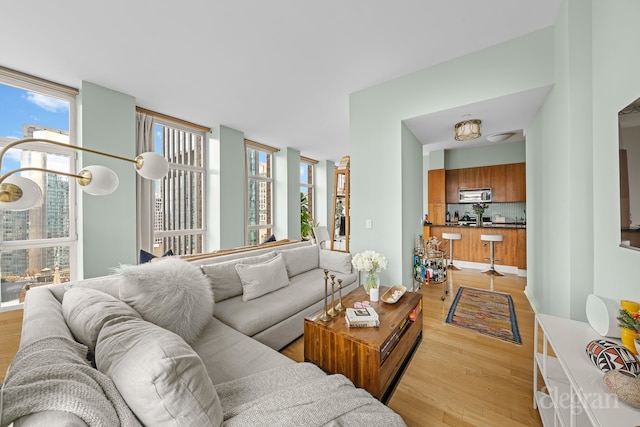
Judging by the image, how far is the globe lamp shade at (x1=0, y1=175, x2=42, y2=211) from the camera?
972mm

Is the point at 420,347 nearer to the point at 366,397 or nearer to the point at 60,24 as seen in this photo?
the point at 366,397

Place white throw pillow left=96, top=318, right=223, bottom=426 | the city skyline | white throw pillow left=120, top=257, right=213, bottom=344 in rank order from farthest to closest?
the city skyline < white throw pillow left=120, top=257, right=213, bottom=344 < white throw pillow left=96, top=318, right=223, bottom=426

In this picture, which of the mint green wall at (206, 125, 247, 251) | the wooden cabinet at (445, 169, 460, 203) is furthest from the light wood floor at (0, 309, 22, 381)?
the wooden cabinet at (445, 169, 460, 203)

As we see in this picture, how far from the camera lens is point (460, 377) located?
6.14 feet

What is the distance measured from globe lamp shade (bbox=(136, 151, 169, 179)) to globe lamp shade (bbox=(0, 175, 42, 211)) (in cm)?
42

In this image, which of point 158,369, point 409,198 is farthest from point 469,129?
point 158,369

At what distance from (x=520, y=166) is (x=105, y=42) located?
6996 millimetres

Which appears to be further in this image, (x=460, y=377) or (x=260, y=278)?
(x=260, y=278)

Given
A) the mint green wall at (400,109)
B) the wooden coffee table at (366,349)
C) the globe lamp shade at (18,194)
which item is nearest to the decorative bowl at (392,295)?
the wooden coffee table at (366,349)

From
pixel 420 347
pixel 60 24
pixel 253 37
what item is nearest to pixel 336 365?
pixel 420 347

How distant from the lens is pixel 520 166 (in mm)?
5172

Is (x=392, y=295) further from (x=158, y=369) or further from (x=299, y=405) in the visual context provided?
(x=158, y=369)

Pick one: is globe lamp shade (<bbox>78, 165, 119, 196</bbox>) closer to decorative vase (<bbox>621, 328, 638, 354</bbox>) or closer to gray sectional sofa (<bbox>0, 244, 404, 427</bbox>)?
gray sectional sofa (<bbox>0, 244, 404, 427</bbox>)

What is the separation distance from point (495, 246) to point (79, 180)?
20.2ft
